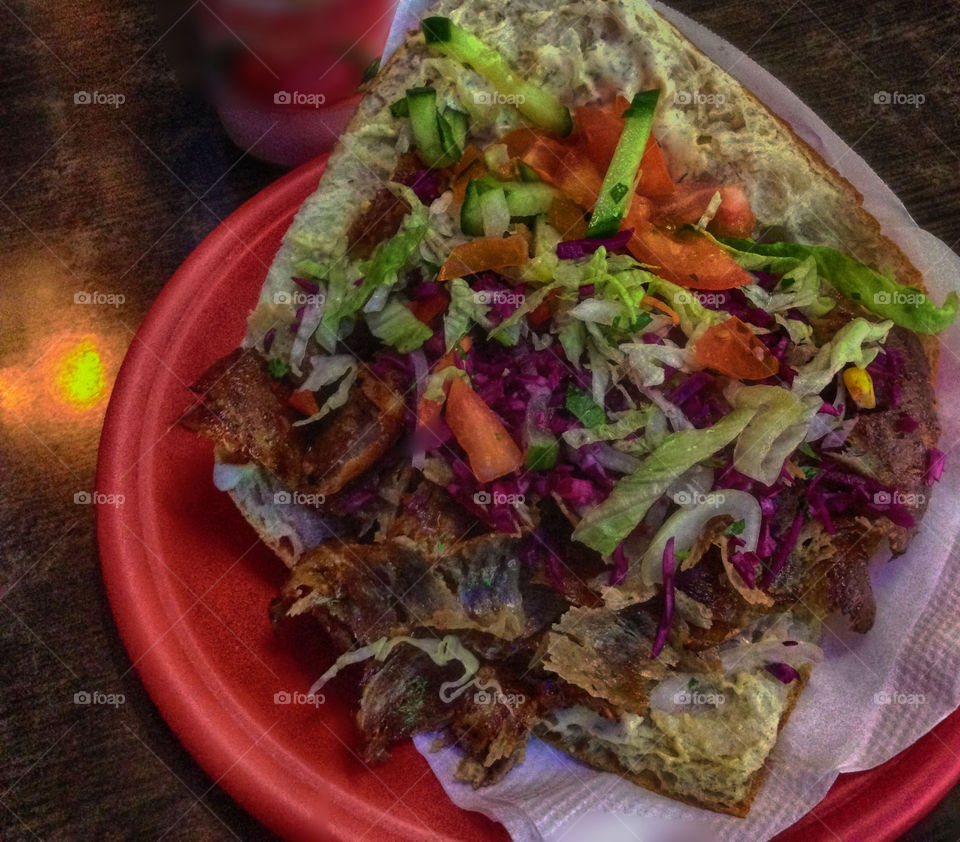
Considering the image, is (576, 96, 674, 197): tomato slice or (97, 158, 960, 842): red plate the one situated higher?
(576, 96, 674, 197): tomato slice

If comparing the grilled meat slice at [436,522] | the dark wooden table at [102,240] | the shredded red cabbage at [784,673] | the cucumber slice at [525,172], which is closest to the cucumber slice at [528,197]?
the cucumber slice at [525,172]

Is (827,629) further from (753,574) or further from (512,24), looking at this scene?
(512,24)

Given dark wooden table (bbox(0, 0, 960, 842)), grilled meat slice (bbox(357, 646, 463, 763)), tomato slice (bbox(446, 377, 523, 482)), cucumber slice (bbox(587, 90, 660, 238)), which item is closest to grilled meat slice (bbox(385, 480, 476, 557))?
tomato slice (bbox(446, 377, 523, 482))

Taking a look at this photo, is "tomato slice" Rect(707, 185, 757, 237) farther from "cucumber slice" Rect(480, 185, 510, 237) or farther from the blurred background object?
the blurred background object

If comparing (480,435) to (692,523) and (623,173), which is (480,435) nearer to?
(692,523)

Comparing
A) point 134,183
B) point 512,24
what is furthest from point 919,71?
point 134,183

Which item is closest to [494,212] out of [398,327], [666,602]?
[398,327]

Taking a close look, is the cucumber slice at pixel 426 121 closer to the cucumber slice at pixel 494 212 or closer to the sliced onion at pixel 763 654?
the cucumber slice at pixel 494 212
